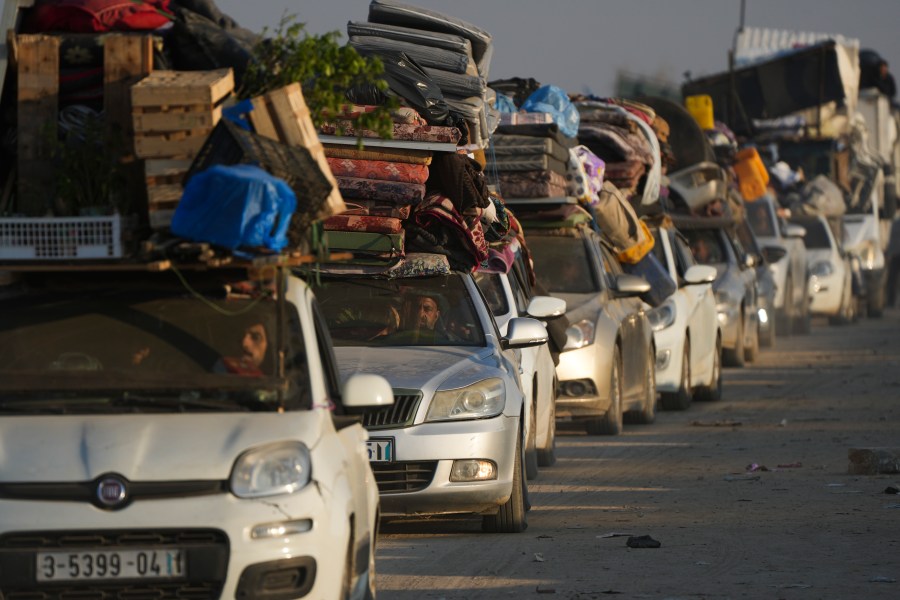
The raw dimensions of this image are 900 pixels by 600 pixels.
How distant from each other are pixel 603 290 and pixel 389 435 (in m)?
7.10

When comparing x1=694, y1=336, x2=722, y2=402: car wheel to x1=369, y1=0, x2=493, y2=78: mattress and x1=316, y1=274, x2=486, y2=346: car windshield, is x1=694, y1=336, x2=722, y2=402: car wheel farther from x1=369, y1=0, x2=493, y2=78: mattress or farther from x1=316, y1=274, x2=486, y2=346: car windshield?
x1=316, y1=274, x2=486, y2=346: car windshield

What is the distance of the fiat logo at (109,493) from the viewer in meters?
6.61

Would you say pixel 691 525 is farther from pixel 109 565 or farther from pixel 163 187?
pixel 109 565

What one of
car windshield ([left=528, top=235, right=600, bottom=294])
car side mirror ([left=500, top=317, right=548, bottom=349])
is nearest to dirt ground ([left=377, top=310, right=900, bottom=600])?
car side mirror ([left=500, top=317, right=548, bottom=349])

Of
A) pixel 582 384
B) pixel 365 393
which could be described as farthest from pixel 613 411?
pixel 365 393

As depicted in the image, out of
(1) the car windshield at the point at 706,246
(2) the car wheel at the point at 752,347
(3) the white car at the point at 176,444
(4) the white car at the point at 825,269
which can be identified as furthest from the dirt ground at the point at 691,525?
(4) the white car at the point at 825,269

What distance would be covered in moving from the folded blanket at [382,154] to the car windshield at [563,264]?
15.2ft

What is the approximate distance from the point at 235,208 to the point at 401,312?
5.09 meters

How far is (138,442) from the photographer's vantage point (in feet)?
22.3

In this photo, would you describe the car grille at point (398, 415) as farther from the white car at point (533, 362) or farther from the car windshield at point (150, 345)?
the car windshield at point (150, 345)

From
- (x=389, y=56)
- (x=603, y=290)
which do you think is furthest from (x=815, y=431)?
(x=389, y=56)

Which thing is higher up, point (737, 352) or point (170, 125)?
point (170, 125)

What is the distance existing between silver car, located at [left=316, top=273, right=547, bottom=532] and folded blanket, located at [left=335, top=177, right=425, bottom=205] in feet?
2.97

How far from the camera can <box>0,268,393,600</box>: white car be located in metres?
6.61
